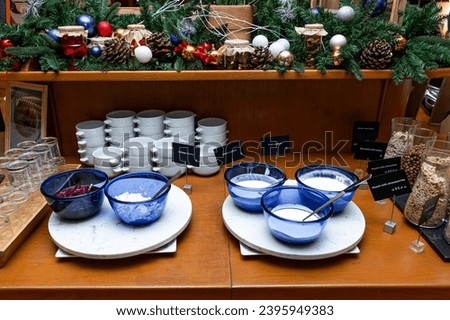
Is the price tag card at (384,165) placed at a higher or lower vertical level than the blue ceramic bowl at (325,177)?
higher

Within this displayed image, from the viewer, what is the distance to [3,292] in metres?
0.74

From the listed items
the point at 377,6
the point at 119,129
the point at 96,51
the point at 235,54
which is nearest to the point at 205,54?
the point at 235,54

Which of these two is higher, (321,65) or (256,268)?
(321,65)

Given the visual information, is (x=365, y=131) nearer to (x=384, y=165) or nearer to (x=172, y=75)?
(x=384, y=165)

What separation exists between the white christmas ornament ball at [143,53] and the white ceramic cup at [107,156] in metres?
0.32

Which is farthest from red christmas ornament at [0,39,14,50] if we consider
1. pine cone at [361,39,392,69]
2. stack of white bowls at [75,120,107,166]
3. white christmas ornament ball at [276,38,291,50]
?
pine cone at [361,39,392,69]

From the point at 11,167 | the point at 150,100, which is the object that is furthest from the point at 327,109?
the point at 11,167

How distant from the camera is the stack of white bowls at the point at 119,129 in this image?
3.90ft

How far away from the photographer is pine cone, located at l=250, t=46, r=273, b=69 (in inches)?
38.5

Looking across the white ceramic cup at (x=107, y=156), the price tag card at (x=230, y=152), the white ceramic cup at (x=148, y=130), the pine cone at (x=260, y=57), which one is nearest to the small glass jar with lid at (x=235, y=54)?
the pine cone at (x=260, y=57)

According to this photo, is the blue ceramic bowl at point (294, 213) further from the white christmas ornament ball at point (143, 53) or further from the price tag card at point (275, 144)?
the white christmas ornament ball at point (143, 53)

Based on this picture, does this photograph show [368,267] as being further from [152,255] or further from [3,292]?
[3,292]

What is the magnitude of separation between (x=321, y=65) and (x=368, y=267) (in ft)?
1.77

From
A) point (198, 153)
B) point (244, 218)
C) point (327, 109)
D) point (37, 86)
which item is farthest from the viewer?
point (327, 109)
